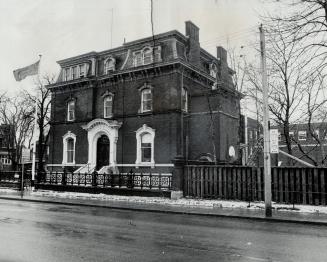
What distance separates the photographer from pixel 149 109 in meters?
30.1

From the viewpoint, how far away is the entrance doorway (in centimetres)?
3183

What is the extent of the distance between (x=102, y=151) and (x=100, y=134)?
147 centimetres

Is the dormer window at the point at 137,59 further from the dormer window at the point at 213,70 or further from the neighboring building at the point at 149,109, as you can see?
the dormer window at the point at 213,70

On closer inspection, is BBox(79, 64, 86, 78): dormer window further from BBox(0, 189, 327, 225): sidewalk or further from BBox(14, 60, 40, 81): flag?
BBox(0, 189, 327, 225): sidewalk

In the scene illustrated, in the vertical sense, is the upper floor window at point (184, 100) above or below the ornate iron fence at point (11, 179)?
above

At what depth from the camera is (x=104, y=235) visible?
9.44 meters

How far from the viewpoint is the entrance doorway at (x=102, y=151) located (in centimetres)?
3183

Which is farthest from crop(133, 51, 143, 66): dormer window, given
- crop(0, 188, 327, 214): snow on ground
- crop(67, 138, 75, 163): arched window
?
crop(0, 188, 327, 214): snow on ground

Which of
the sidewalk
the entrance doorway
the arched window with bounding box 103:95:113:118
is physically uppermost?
the arched window with bounding box 103:95:113:118

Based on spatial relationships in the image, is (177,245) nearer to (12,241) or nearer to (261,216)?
(12,241)

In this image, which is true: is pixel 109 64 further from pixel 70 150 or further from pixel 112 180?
pixel 112 180

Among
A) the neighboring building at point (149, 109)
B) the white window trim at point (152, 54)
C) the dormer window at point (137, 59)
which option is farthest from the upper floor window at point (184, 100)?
the dormer window at point (137, 59)

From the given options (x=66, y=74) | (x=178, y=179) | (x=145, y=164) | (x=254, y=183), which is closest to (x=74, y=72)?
(x=66, y=74)

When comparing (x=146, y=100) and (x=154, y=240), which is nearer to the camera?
(x=154, y=240)
